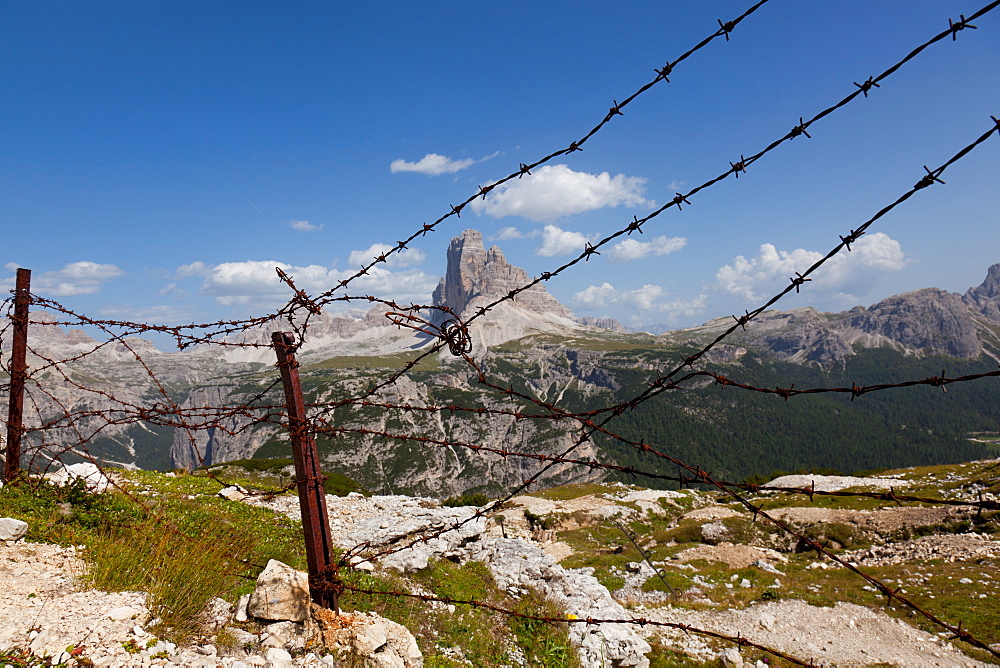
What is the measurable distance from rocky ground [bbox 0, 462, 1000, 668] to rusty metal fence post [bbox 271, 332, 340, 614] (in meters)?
0.70

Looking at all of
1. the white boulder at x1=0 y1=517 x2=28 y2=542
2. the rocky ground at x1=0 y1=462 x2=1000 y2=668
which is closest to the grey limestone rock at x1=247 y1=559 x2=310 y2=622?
the rocky ground at x1=0 y1=462 x2=1000 y2=668

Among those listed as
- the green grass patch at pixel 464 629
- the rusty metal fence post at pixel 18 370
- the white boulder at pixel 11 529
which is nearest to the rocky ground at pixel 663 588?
the white boulder at pixel 11 529

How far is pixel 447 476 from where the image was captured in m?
176

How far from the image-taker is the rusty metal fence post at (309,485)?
5.05m

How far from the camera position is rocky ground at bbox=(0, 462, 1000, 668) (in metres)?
4.96

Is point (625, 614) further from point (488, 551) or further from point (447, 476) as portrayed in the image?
point (447, 476)

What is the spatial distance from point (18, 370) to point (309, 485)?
6935 mm

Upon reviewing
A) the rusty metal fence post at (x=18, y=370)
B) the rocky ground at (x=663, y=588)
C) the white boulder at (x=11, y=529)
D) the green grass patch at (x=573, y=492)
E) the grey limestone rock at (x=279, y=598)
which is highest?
the rusty metal fence post at (x=18, y=370)

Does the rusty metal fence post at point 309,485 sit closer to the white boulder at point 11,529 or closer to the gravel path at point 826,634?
the white boulder at point 11,529

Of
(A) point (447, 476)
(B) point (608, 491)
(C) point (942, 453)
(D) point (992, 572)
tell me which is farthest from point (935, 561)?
(C) point (942, 453)

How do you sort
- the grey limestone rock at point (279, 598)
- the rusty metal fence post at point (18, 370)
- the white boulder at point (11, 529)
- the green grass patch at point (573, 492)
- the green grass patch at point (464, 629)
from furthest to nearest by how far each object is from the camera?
the green grass patch at point (573, 492) → the green grass patch at point (464, 629) → the rusty metal fence post at point (18, 370) → the white boulder at point (11, 529) → the grey limestone rock at point (279, 598)

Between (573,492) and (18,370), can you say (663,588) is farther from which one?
(573,492)

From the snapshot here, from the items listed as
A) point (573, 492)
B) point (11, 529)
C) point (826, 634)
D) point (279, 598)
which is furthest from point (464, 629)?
point (573, 492)

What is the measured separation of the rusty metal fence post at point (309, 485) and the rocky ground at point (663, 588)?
0.70m
